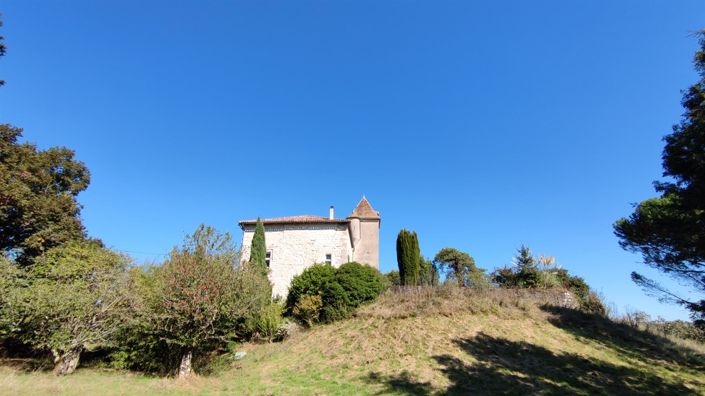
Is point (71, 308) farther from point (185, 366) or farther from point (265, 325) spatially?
point (265, 325)

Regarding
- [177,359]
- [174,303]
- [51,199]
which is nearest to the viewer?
[174,303]

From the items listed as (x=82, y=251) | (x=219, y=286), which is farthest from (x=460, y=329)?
(x=82, y=251)

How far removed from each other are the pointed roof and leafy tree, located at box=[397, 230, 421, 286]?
8.59m

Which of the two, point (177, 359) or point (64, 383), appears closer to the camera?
point (64, 383)

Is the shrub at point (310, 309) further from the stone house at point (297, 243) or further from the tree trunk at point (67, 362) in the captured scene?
the tree trunk at point (67, 362)

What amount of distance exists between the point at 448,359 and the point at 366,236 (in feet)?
60.9

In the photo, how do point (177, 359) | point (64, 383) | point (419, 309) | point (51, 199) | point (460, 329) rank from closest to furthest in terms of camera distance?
point (64, 383), point (177, 359), point (460, 329), point (419, 309), point (51, 199)

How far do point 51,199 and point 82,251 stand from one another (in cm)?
507

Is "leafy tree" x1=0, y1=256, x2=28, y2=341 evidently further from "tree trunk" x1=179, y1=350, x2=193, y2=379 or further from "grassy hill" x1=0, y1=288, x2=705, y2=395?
"tree trunk" x1=179, y1=350, x2=193, y2=379

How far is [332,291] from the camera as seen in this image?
15438 mm

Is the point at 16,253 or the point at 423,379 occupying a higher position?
the point at 16,253

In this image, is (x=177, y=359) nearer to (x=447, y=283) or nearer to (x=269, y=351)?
(x=269, y=351)

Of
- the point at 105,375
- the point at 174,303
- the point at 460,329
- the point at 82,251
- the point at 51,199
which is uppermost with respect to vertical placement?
the point at 51,199

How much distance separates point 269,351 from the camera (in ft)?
42.6
